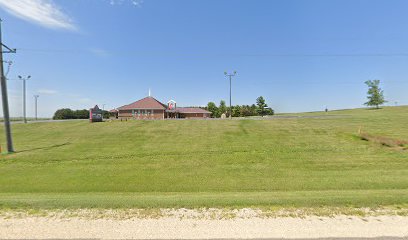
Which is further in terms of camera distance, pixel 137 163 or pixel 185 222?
pixel 137 163

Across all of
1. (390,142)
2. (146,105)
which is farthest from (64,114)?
(390,142)

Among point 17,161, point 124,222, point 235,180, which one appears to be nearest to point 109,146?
point 17,161

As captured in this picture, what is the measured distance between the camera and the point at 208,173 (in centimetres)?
980

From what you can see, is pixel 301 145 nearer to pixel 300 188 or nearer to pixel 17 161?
pixel 300 188

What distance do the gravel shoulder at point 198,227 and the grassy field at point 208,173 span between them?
722mm

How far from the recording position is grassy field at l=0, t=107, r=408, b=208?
234 inches

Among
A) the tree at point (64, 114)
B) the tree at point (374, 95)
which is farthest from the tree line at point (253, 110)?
the tree at point (64, 114)

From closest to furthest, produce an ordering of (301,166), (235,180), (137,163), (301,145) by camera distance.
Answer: (235,180) → (301,166) → (137,163) → (301,145)

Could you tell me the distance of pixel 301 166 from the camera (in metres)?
10.7

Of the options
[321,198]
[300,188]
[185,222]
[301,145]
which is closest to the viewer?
[185,222]

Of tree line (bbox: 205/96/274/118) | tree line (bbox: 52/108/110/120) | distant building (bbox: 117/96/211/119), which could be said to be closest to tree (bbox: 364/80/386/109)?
tree line (bbox: 205/96/274/118)

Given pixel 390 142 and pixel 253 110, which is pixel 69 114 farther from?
pixel 390 142

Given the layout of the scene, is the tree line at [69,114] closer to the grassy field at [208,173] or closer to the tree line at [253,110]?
the tree line at [253,110]

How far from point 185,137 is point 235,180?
10186 millimetres
